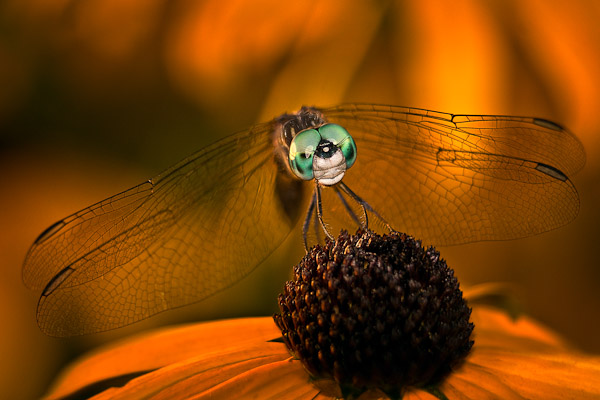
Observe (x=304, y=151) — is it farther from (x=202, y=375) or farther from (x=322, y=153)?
(x=202, y=375)

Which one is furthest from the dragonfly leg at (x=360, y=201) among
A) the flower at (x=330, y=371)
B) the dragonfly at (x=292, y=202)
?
the flower at (x=330, y=371)

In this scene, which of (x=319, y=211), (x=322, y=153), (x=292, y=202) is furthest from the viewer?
(x=292, y=202)

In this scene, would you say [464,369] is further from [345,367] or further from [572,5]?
[572,5]

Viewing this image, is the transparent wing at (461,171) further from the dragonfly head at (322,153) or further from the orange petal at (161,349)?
the orange petal at (161,349)

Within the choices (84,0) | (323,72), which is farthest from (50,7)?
(323,72)

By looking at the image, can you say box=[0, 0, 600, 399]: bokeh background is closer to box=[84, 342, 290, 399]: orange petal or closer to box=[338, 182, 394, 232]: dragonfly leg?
box=[338, 182, 394, 232]: dragonfly leg

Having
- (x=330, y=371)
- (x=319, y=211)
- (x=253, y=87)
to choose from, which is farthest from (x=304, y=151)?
(x=253, y=87)

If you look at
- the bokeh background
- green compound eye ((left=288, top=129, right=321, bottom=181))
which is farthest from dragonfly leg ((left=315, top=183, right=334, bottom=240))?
the bokeh background
